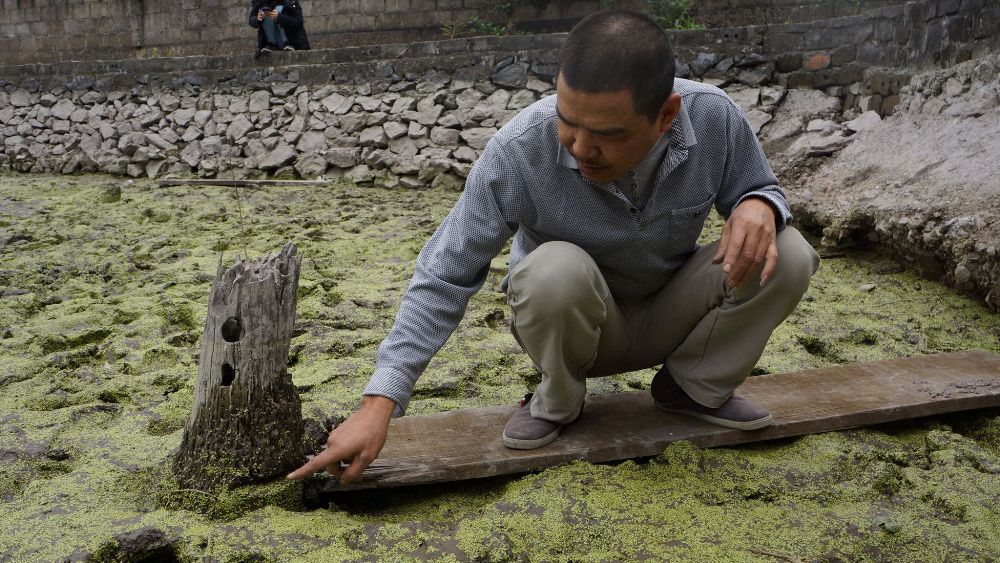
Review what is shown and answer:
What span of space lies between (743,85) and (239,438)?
555 cm

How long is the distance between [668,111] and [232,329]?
1.11 m

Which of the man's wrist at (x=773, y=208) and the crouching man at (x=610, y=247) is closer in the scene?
the crouching man at (x=610, y=247)

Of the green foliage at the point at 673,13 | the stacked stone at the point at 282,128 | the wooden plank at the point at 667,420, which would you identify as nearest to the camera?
the wooden plank at the point at 667,420

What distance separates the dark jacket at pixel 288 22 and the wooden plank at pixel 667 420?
7237 millimetres

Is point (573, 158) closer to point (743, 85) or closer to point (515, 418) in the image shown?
point (515, 418)

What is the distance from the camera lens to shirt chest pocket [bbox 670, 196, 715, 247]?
189 cm

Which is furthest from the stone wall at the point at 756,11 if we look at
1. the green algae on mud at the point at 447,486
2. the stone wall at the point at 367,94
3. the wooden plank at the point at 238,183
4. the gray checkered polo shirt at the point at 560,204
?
the gray checkered polo shirt at the point at 560,204

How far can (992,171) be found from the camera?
3484 mm

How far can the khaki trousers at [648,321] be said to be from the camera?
180 centimetres

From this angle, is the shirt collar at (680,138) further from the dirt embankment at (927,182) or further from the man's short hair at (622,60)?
the dirt embankment at (927,182)

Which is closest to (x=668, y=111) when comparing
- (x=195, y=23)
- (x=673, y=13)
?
(x=673, y=13)

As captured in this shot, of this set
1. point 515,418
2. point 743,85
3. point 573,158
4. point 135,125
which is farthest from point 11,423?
point 135,125

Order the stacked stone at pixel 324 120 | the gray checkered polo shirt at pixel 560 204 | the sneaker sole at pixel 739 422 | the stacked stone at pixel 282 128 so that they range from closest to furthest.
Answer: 1. the gray checkered polo shirt at pixel 560 204
2. the sneaker sole at pixel 739 422
3. the stacked stone at pixel 324 120
4. the stacked stone at pixel 282 128

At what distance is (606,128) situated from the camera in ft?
5.19
